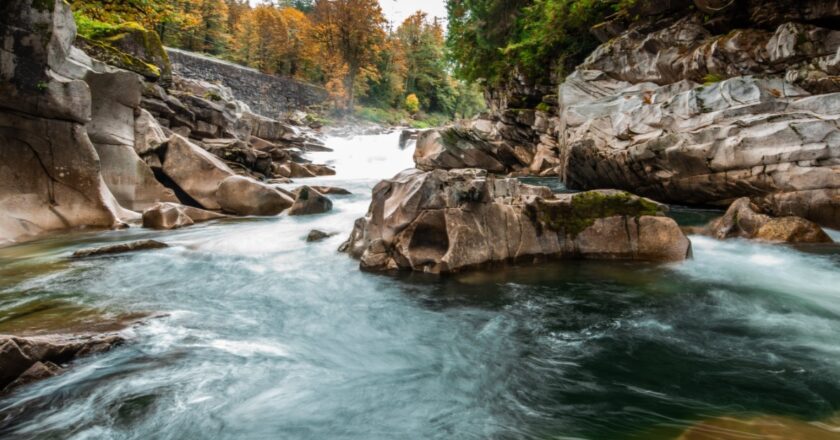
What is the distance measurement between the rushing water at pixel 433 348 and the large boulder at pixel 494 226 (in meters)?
0.36

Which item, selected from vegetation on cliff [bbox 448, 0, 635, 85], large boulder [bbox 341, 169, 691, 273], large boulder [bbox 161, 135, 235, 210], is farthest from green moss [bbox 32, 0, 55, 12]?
vegetation on cliff [bbox 448, 0, 635, 85]

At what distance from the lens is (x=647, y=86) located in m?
12.7

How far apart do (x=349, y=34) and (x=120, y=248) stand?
117 ft

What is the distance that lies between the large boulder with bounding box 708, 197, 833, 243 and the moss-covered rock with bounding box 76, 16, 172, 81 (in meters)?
16.1

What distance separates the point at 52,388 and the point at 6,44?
24.3ft

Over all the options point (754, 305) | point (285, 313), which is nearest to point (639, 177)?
point (754, 305)

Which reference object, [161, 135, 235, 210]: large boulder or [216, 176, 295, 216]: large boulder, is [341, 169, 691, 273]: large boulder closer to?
[216, 176, 295, 216]: large boulder

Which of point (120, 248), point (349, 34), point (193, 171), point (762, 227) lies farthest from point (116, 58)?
point (349, 34)

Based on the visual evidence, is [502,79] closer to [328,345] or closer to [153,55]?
[153,55]

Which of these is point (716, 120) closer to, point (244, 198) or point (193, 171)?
point (244, 198)

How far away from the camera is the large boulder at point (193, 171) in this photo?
10625mm

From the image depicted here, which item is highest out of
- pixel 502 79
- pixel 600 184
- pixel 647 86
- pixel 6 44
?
pixel 502 79

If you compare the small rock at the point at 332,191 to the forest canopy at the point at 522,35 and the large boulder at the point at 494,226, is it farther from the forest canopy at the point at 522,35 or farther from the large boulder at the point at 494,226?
the forest canopy at the point at 522,35

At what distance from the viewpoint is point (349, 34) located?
124ft
